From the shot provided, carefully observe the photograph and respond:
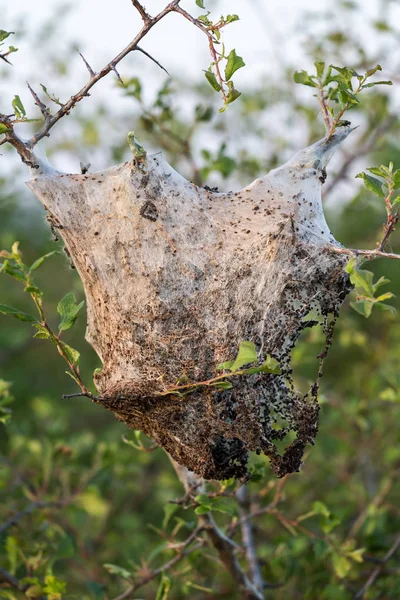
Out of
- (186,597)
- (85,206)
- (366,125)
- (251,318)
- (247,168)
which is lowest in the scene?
(186,597)

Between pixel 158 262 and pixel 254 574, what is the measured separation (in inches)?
70.2

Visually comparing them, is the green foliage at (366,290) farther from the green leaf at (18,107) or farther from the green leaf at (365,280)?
the green leaf at (18,107)

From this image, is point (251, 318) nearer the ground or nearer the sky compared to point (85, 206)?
nearer the ground

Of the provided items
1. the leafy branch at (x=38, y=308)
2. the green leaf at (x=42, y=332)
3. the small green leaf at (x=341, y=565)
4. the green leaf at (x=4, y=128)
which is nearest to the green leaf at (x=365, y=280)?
the leafy branch at (x=38, y=308)

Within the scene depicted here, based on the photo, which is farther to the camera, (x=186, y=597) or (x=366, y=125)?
(x=186, y=597)

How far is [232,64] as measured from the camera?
178cm

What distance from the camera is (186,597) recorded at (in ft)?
17.7

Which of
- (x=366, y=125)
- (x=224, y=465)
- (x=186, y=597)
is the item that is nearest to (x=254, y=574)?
(x=224, y=465)

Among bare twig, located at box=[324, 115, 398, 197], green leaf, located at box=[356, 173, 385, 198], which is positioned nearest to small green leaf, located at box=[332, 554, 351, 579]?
green leaf, located at box=[356, 173, 385, 198]

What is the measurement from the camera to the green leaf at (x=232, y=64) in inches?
69.6

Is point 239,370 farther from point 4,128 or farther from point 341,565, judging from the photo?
point 341,565

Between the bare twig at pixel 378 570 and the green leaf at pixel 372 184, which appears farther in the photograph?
the bare twig at pixel 378 570

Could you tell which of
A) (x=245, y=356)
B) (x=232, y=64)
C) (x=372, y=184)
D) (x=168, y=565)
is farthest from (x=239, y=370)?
(x=168, y=565)

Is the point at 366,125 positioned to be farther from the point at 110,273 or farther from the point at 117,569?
the point at 117,569
